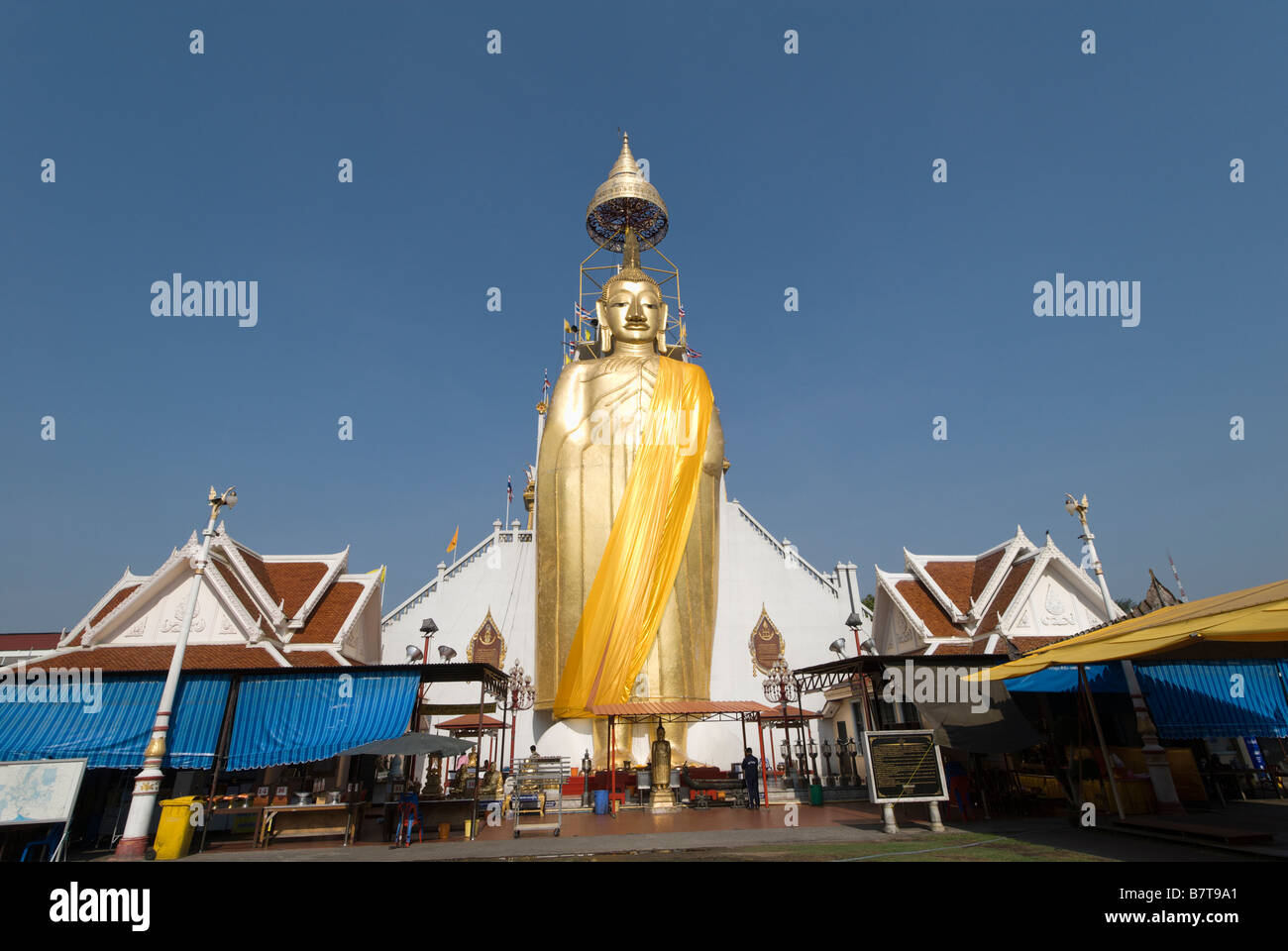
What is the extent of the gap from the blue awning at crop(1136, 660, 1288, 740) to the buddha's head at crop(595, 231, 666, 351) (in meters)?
19.4

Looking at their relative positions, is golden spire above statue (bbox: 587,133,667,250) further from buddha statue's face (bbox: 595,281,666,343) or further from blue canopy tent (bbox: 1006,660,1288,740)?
blue canopy tent (bbox: 1006,660,1288,740)

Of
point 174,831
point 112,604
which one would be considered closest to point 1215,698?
point 174,831

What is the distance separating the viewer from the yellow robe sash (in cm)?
2173

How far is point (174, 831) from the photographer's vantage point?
12.4m

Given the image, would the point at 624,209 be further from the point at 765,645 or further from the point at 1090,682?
the point at 1090,682

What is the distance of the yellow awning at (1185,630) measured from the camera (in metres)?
7.81

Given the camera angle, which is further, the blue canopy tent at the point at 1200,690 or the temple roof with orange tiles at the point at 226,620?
the temple roof with orange tiles at the point at 226,620

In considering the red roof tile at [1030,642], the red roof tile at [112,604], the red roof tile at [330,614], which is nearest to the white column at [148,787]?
the red roof tile at [330,614]

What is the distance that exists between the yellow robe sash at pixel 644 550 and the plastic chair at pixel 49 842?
41.6 feet

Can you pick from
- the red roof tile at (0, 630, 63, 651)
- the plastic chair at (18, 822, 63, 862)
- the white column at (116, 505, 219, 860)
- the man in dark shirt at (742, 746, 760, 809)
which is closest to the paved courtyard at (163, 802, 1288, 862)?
the man in dark shirt at (742, 746, 760, 809)

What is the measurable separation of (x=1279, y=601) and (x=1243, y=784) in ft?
37.1

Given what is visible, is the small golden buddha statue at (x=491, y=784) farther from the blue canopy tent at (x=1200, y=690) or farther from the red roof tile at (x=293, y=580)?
the blue canopy tent at (x=1200, y=690)
